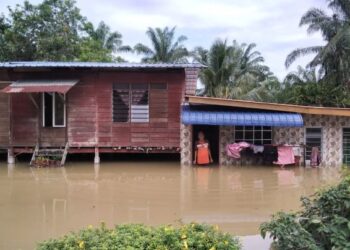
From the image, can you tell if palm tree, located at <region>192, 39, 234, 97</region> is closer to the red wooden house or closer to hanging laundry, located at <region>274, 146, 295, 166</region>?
the red wooden house

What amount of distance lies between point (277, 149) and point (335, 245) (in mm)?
11902

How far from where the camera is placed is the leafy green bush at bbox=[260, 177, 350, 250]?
3.58 metres

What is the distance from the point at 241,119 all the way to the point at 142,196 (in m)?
6.10

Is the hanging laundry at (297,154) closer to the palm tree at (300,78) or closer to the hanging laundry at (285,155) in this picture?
the hanging laundry at (285,155)

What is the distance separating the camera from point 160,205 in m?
8.85

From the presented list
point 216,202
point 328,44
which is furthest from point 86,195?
point 328,44

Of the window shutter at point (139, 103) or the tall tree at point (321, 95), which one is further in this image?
the tall tree at point (321, 95)

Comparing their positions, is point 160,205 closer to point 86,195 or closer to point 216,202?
point 216,202

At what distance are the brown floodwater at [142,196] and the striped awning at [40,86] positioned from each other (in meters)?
2.56

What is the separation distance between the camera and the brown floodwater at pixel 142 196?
24.0 ft

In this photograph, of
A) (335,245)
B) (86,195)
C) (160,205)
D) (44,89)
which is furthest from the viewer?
(44,89)

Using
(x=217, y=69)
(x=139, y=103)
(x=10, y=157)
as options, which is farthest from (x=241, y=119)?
(x=217, y=69)

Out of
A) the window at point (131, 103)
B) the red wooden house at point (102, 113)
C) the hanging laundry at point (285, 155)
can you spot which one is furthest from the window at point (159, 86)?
the hanging laundry at point (285, 155)

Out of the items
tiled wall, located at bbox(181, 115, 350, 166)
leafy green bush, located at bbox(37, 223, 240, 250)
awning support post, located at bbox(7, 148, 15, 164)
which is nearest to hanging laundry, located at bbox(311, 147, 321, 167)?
tiled wall, located at bbox(181, 115, 350, 166)
